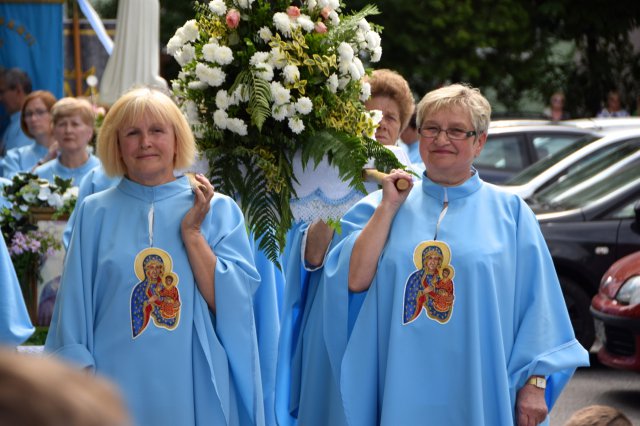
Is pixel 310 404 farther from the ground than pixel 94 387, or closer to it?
closer to it

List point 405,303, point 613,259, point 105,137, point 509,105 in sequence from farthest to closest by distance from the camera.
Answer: point 509,105 < point 613,259 < point 105,137 < point 405,303

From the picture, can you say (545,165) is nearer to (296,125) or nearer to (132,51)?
(132,51)

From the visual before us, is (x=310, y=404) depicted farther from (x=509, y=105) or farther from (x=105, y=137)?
(x=509, y=105)

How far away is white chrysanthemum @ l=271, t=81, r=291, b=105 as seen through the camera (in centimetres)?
460

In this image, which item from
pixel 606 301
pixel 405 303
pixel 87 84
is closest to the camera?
pixel 405 303

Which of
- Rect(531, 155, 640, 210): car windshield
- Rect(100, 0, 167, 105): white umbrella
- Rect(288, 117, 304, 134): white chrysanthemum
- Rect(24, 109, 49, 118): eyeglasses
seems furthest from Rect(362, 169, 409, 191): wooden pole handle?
Rect(100, 0, 167, 105): white umbrella

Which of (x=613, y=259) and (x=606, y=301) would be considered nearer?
(x=606, y=301)

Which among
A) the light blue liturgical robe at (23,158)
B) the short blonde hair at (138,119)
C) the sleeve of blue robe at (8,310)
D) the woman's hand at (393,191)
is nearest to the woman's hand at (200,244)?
the short blonde hair at (138,119)

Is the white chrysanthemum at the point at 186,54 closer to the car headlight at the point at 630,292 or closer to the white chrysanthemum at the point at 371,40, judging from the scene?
the white chrysanthemum at the point at 371,40

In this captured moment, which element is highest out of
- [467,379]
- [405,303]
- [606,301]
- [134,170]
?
[134,170]

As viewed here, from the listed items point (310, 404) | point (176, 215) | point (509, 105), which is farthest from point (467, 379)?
point (509, 105)

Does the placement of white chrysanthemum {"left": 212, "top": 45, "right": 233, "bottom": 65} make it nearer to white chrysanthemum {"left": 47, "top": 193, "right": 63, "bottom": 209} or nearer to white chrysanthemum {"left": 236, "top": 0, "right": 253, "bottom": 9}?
white chrysanthemum {"left": 236, "top": 0, "right": 253, "bottom": 9}

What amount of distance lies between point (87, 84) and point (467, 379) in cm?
984

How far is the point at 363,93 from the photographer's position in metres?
4.97
